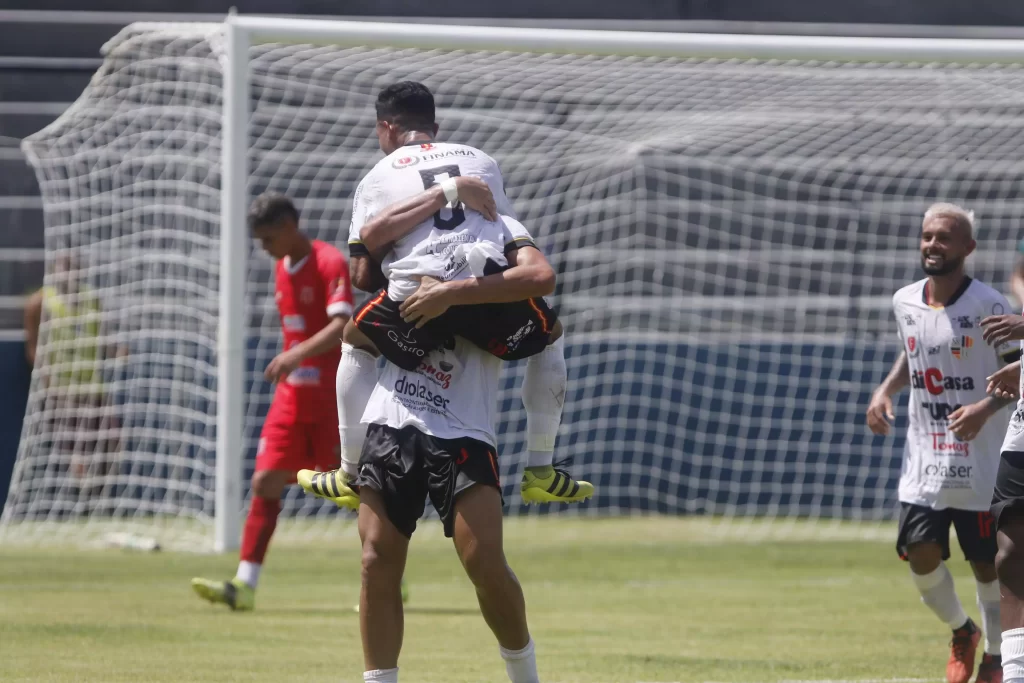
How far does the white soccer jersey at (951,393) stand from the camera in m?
6.36

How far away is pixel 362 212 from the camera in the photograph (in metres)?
4.77

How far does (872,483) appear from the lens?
14.5 m

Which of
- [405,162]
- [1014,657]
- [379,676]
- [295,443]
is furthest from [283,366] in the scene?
[1014,657]

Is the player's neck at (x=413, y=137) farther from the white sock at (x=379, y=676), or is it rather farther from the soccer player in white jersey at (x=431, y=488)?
the white sock at (x=379, y=676)

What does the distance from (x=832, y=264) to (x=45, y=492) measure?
8.30 metres

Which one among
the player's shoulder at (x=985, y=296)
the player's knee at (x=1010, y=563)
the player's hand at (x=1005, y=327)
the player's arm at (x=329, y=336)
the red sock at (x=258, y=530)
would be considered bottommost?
the red sock at (x=258, y=530)

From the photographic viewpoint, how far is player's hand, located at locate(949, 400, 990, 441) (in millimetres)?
5883

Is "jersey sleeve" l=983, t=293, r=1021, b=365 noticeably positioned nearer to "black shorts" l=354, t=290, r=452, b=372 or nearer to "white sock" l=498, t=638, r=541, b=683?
"white sock" l=498, t=638, r=541, b=683

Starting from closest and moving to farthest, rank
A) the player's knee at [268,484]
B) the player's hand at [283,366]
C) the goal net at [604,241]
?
the player's hand at [283,366]
the player's knee at [268,484]
the goal net at [604,241]

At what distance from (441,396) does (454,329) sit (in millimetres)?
215

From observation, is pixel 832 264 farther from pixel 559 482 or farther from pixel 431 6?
pixel 559 482

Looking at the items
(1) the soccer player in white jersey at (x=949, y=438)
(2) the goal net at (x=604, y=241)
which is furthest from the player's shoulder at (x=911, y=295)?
(2) the goal net at (x=604, y=241)

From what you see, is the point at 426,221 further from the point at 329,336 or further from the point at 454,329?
the point at 329,336

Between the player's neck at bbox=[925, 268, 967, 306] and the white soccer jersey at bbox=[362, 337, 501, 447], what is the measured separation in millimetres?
2613
